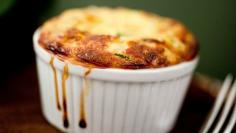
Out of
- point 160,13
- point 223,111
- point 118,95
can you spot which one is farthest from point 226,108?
point 160,13

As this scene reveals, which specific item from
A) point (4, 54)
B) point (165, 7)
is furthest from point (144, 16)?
point (4, 54)

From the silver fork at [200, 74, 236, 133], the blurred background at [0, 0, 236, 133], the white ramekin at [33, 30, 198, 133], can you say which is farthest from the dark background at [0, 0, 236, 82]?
the white ramekin at [33, 30, 198, 133]

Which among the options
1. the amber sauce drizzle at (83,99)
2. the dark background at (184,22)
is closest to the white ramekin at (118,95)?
the amber sauce drizzle at (83,99)

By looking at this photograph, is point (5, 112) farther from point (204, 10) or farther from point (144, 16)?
point (204, 10)

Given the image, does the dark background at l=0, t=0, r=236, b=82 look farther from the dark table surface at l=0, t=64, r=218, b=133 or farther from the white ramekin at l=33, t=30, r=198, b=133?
the white ramekin at l=33, t=30, r=198, b=133

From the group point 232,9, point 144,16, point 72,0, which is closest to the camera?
point 144,16
